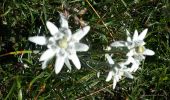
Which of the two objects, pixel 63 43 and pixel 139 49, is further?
pixel 139 49

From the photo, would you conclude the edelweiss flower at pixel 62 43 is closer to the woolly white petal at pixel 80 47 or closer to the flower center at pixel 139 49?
the woolly white petal at pixel 80 47

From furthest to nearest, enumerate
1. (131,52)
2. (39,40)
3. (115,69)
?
(115,69) < (131,52) < (39,40)

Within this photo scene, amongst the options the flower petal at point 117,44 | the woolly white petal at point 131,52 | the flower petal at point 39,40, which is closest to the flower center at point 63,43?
the flower petal at point 39,40

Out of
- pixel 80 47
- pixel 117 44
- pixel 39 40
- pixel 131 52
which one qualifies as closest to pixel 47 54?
pixel 39 40

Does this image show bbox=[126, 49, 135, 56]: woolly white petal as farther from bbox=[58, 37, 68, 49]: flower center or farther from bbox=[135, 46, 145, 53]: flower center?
bbox=[58, 37, 68, 49]: flower center

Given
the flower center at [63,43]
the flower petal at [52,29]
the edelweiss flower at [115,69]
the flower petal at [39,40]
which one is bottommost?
the edelweiss flower at [115,69]

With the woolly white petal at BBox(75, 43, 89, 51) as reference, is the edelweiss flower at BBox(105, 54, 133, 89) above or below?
below

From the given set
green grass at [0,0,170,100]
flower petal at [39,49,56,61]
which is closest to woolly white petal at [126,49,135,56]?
green grass at [0,0,170,100]

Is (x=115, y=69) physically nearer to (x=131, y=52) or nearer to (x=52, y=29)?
(x=131, y=52)

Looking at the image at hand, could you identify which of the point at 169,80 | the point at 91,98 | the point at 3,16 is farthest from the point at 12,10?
the point at 169,80
